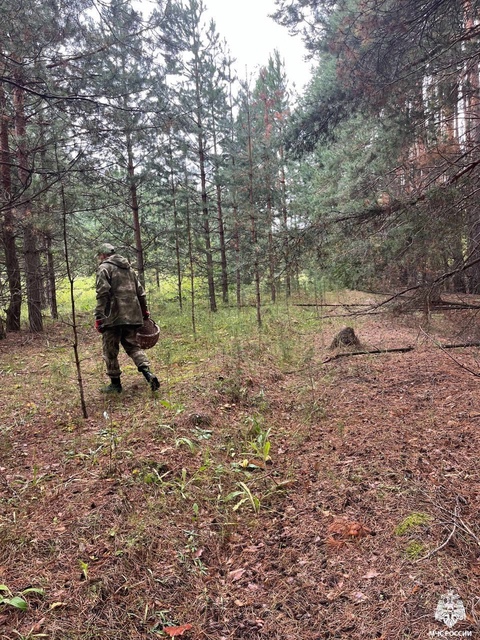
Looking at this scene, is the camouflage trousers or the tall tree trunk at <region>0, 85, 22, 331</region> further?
the tall tree trunk at <region>0, 85, 22, 331</region>

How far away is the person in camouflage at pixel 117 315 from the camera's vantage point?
17.8 feet

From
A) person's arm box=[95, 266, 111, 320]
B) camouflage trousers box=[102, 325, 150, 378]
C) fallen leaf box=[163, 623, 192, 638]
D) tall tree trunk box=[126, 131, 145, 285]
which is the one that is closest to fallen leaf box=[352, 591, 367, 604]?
fallen leaf box=[163, 623, 192, 638]

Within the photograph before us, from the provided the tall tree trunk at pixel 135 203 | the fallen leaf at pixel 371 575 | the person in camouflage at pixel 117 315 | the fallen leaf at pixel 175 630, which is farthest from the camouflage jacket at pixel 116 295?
the tall tree trunk at pixel 135 203

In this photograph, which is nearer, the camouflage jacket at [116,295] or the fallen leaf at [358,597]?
the fallen leaf at [358,597]

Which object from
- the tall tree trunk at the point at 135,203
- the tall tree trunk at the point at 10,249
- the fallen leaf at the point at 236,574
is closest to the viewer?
the fallen leaf at the point at 236,574

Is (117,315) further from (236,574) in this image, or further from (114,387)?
(236,574)

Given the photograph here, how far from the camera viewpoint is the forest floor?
2053 millimetres

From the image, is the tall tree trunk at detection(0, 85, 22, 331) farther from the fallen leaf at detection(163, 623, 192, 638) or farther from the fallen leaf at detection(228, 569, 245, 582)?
the fallen leaf at detection(163, 623, 192, 638)

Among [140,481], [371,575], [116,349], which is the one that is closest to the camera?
[371,575]

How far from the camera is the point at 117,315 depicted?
5531 millimetres

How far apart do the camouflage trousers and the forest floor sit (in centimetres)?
46

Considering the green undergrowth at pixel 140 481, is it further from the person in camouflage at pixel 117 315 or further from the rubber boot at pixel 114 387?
the person in camouflage at pixel 117 315

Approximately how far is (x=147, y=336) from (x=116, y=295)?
2.71 ft
